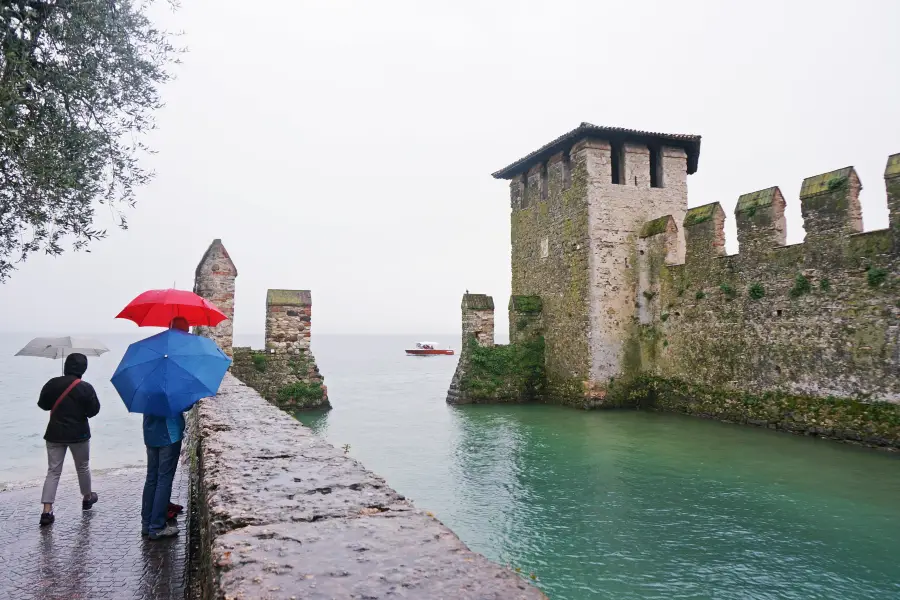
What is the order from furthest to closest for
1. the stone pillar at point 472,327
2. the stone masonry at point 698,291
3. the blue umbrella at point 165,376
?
the stone pillar at point 472,327, the stone masonry at point 698,291, the blue umbrella at point 165,376

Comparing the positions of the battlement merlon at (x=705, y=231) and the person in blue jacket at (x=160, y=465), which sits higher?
the battlement merlon at (x=705, y=231)

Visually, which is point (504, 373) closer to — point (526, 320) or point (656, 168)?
point (526, 320)

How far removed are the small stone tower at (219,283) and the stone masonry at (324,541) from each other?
32.2 ft

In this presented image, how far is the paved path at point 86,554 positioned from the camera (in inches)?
152

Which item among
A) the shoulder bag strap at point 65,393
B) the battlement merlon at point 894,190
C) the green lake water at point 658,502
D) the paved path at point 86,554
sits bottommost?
the green lake water at point 658,502

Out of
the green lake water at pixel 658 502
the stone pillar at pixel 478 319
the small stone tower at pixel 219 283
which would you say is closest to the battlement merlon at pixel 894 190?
the green lake water at pixel 658 502

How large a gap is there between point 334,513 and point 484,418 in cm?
1241

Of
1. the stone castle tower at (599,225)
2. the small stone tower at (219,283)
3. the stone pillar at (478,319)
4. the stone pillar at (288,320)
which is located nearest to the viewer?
the small stone tower at (219,283)

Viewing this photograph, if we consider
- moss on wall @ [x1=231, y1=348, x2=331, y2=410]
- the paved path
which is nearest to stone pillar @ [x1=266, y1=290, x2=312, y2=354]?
moss on wall @ [x1=231, y1=348, x2=331, y2=410]

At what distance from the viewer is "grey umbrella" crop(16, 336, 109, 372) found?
25.8ft

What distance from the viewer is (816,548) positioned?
5582 mm

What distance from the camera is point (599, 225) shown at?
15.3 m

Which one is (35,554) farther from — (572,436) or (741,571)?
(572,436)

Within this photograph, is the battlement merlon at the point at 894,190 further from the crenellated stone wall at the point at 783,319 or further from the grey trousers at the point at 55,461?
the grey trousers at the point at 55,461
